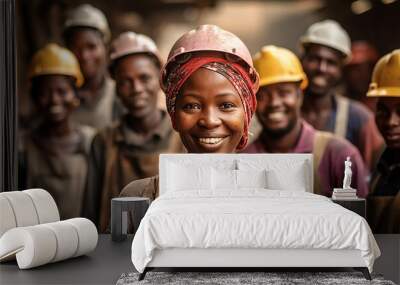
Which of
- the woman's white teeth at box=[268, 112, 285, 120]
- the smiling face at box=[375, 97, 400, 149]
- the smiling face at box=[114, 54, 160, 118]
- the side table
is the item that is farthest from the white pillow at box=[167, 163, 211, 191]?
the smiling face at box=[375, 97, 400, 149]

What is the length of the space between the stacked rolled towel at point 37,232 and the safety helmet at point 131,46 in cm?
198

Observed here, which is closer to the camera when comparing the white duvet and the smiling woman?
the white duvet

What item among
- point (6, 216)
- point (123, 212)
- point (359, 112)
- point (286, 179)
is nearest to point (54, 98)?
point (123, 212)

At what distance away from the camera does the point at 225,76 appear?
693 cm

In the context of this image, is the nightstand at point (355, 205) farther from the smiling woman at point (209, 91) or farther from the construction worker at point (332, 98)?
the smiling woman at point (209, 91)

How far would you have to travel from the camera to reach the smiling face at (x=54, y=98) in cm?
722

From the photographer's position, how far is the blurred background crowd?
23.3 ft

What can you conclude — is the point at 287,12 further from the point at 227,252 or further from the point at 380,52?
the point at 227,252

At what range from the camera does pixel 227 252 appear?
15.9ft

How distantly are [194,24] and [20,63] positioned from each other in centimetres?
197

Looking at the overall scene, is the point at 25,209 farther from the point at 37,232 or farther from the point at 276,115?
the point at 276,115

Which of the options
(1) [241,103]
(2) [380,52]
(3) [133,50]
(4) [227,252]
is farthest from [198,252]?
(2) [380,52]

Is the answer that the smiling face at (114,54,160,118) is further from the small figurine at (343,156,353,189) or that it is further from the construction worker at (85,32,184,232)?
the small figurine at (343,156,353,189)

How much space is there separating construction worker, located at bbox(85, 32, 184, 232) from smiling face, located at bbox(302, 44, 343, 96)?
1.64 metres
